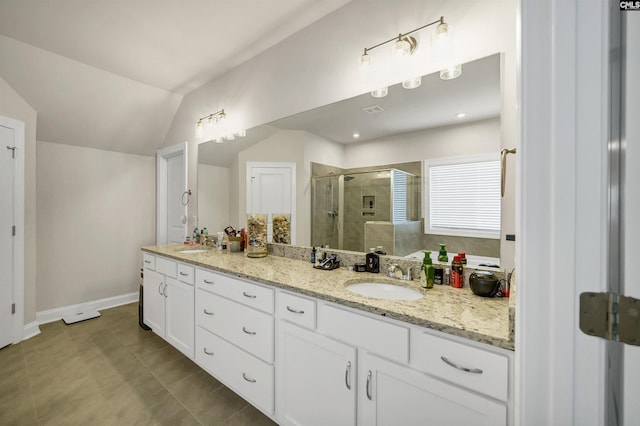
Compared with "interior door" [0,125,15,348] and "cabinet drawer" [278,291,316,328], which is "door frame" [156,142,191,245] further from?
"cabinet drawer" [278,291,316,328]

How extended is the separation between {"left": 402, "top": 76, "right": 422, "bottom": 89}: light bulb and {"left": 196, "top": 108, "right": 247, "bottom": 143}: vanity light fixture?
1.58m

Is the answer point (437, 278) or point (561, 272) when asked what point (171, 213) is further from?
point (561, 272)

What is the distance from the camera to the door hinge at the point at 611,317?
0.50 meters

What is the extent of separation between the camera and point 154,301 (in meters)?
2.58

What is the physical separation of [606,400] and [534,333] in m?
0.16

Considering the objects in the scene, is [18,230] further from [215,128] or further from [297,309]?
[297,309]

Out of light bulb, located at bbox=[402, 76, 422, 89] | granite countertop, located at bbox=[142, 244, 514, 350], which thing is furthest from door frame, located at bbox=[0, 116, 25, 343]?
light bulb, located at bbox=[402, 76, 422, 89]

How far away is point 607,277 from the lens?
0.53m

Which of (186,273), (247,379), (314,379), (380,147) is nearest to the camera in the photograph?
(314,379)

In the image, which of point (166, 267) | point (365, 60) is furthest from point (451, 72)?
point (166, 267)

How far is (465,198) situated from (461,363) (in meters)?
0.85

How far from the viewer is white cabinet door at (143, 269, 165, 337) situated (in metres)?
2.45

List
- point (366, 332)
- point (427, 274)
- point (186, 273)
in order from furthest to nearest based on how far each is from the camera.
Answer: point (186, 273)
point (427, 274)
point (366, 332)

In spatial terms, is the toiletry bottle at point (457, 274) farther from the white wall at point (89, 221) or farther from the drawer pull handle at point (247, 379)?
the white wall at point (89, 221)
